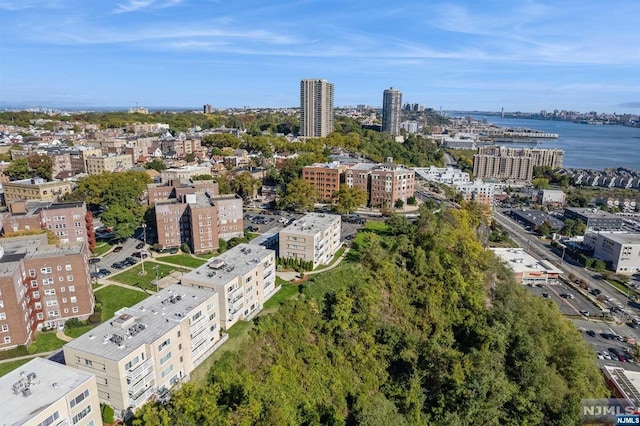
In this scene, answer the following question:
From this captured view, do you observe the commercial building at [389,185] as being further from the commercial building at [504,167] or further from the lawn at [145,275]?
the commercial building at [504,167]

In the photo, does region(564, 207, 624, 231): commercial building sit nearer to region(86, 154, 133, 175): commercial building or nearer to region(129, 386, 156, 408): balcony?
region(129, 386, 156, 408): balcony

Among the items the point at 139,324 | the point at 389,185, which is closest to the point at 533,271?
the point at 389,185

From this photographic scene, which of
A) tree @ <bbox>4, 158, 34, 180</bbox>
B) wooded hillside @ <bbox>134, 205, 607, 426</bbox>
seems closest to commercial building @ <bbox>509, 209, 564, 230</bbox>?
wooded hillside @ <bbox>134, 205, 607, 426</bbox>

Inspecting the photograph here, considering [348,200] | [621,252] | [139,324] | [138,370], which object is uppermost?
[348,200]

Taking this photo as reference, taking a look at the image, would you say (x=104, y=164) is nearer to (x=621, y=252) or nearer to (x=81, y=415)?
(x=81, y=415)

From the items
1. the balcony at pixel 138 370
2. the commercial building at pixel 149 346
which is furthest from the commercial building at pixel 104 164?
the balcony at pixel 138 370

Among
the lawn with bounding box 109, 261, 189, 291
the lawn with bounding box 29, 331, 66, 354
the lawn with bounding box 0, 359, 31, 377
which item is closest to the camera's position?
the lawn with bounding box 0, 359, 31, 377

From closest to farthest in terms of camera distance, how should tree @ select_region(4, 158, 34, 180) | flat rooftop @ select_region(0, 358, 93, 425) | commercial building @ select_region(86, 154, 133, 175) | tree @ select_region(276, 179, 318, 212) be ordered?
flat rooftop @ select_region(0, 358, 93, 425)
tree @ select_region(276, 179, 318, 212)
tree @ select_region(4, 158, 34, 180)
commercial building @ select_region(86, 154, 133, 175)
